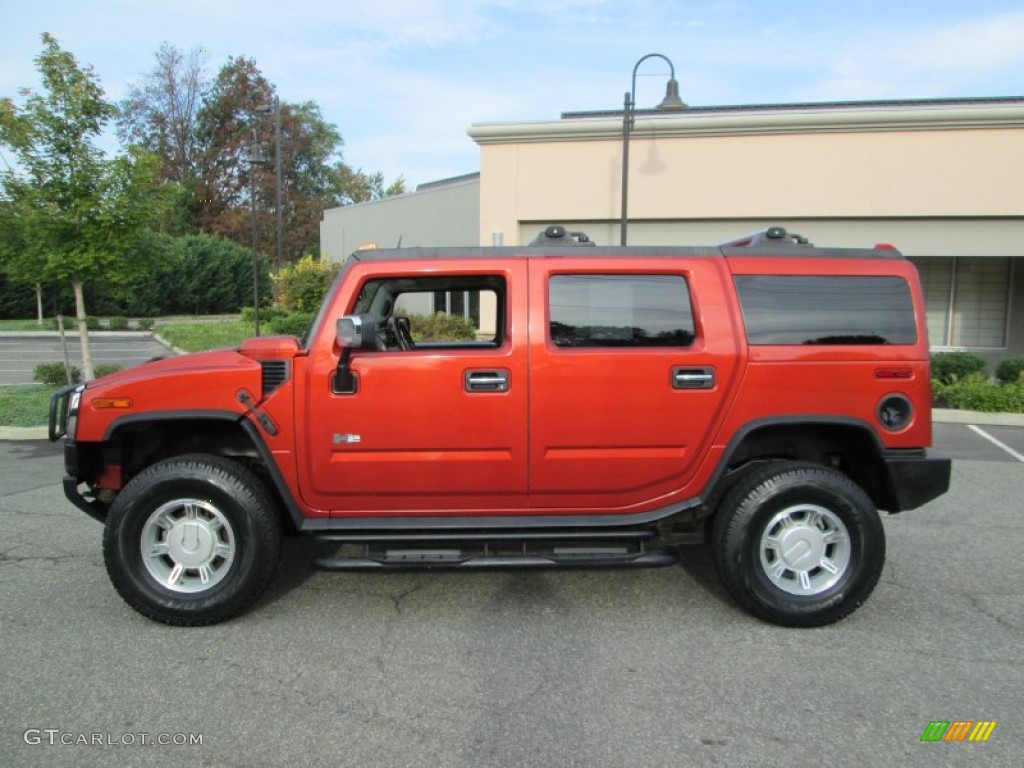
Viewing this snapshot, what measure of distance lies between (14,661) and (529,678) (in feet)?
7.82

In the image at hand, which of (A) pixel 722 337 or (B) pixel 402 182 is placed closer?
(A) pixel 722 337

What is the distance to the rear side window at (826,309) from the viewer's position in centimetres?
377

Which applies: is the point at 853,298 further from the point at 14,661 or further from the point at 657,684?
the point at 14,661

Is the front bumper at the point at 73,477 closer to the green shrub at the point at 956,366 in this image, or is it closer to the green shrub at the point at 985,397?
the green shrub at the point at 985,397

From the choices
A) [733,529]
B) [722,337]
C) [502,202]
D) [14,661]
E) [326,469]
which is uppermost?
[502,202]

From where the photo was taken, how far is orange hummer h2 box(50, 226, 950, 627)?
367 cm

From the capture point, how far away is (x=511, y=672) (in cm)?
328

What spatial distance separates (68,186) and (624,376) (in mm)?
9125

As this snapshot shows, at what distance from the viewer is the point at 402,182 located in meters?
80.9

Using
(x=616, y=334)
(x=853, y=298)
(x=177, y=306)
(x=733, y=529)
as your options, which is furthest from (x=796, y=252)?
(x=177, y=306)

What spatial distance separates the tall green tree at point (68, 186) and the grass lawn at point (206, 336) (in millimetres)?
10131

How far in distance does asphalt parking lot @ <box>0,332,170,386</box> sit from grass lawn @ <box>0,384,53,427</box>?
3.38m

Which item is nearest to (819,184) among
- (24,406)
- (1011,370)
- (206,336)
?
(1011,370)

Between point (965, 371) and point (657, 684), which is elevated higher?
point (965, 371)
